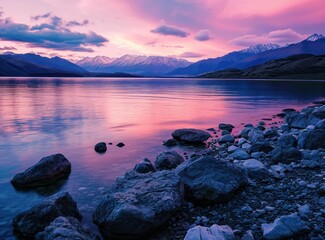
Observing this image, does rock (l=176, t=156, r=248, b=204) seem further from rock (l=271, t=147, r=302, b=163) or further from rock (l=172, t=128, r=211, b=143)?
rock (l=172, t=128, r=211, b=143)

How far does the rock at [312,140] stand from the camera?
19.7 m

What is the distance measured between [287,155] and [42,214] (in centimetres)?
1320

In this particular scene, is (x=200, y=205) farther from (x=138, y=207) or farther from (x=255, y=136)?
(x=255, y=136)

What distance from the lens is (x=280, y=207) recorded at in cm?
1181

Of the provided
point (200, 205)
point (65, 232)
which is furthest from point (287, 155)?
point (65, 232)

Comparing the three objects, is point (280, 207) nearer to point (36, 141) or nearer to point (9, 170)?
point (9, 170)

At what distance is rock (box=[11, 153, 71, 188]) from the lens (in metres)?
16.6

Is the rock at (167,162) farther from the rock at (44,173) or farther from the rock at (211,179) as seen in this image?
the rock at (44,173)

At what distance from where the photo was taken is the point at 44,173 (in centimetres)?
1722

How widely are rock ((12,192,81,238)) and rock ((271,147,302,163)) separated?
11.5 meters

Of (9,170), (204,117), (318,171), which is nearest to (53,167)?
(9,170)

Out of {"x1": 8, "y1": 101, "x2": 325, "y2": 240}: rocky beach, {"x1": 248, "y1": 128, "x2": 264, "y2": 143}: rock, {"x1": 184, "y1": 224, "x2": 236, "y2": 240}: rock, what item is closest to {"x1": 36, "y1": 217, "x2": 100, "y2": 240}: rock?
{"x1": 8, "y1": 101, "x2": 325, "y2": 240}: rocky beach

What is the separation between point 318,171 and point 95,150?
15296 millimetres

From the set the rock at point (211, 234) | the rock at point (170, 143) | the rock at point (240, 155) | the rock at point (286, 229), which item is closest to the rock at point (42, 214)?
the rock at point (211, 234)
